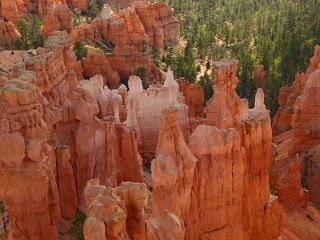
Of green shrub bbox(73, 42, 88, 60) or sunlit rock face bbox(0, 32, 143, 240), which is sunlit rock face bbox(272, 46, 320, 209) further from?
green shrub bbox(73, 42, 88, 60)

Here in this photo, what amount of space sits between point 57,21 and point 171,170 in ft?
96.6

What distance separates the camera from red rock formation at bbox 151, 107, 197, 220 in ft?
40.7

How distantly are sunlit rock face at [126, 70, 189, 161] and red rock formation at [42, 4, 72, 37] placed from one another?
2210cm

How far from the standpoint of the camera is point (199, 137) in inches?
527

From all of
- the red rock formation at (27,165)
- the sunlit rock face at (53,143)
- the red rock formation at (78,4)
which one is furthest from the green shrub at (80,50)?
the red rock formation at (27,165)

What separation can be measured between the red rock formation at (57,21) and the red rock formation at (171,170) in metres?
28.0

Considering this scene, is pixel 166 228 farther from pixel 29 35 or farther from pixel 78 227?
pixel 29 35

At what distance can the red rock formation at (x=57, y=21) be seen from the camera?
39.2 metres

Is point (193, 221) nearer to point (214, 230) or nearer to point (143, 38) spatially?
point (214, 230)

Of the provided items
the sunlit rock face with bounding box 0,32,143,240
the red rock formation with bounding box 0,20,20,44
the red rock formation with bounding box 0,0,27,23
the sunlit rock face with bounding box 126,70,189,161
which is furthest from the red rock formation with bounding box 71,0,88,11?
the sunlit rock face with bounding box 126,70,189,161

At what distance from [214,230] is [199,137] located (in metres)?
2.50

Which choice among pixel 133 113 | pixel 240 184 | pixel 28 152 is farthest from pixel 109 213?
pixel 133 113

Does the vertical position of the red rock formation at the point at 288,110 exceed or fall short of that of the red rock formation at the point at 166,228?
it falls short

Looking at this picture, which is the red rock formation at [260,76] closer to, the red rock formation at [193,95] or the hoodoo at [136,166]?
the red rock formation at [193,95]
